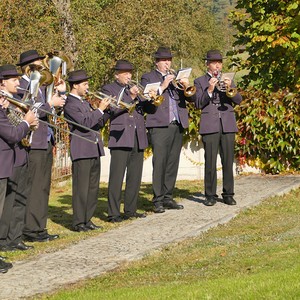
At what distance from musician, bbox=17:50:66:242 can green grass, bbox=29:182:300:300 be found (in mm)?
1851

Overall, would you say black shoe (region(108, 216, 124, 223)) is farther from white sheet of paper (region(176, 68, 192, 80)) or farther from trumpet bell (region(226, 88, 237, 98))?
trumpet bell (region(226, 88, 237, 98))

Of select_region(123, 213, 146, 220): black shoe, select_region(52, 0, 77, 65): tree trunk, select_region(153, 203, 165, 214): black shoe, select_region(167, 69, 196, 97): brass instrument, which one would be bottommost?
select_region(123, 213, 146, 220): black shoe

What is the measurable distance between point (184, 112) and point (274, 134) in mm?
3550

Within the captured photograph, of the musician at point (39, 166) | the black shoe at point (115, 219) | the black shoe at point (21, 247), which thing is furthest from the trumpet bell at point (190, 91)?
the black shoe at point (21, 247)

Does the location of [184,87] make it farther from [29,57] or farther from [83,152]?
[29,57]

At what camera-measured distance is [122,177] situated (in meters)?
13.1

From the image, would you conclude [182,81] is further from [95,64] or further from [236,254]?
[95,64]

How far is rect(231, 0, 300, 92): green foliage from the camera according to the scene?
61.8ft

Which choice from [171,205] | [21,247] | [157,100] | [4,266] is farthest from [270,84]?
[4,266]

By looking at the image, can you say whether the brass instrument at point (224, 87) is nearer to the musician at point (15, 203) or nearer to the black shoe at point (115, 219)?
the black shoe at point (115, 219)

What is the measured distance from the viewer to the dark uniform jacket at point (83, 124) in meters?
12.1

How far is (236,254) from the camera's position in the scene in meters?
10.2

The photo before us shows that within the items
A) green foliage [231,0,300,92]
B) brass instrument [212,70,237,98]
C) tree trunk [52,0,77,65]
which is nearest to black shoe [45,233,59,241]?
brass instrument [212,70,237,98]

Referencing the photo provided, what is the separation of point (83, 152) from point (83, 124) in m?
0.42
